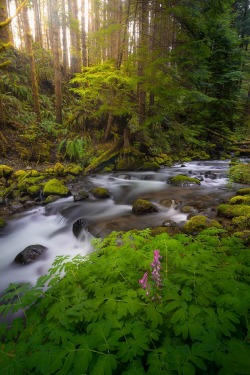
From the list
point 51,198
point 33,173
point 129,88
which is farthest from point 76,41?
point 51,198

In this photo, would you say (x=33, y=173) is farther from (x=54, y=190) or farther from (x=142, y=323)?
(x=142, y=323)

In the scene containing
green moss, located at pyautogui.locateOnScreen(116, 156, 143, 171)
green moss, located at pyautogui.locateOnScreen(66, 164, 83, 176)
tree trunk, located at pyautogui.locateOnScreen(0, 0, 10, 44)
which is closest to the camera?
tree trunk, located at pyautogui.locateOnScreen(0, 0, 10, 44)

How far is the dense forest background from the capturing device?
32.6 ft

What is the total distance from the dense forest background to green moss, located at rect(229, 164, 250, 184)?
11.8 feet

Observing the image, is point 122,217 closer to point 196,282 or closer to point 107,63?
point 196,282

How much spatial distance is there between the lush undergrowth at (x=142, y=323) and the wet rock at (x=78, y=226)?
3.93m

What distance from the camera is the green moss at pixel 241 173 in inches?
392

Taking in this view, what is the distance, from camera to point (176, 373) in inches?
60.8

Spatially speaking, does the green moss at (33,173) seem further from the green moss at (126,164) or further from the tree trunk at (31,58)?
the green moss at (126,164)

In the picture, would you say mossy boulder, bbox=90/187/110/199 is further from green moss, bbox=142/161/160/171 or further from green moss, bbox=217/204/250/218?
green moss, bbox=142/161/160/171

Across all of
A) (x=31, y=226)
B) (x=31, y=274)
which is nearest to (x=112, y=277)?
(x=31, y=274)

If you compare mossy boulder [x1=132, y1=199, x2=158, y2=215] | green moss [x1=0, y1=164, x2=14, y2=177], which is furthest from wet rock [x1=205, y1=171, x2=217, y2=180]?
green moss [x1=0, y1=164, x2=14, y2=177]

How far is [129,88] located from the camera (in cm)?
1086

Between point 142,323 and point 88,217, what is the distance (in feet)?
19.3
